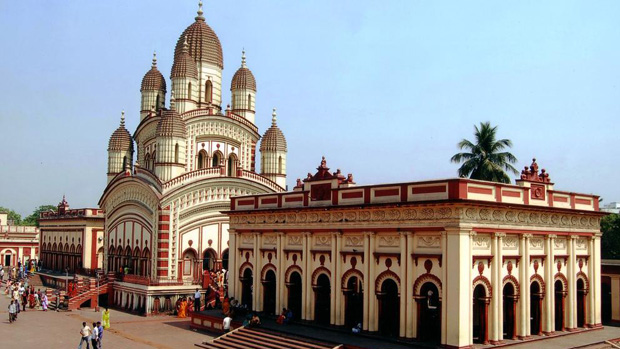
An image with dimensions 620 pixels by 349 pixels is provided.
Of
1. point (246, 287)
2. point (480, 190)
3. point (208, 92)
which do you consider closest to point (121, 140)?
point (208, 92)

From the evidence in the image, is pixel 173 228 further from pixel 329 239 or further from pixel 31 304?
pixel 329 239

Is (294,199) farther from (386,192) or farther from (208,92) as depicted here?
(208,92)

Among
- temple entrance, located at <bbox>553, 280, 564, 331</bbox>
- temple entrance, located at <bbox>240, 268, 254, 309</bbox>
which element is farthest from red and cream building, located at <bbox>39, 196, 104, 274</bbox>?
temple entrance, located at <bbox>553, 280, 564, 331</bbox>

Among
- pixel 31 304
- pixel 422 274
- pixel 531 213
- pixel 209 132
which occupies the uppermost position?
pixel 209 132

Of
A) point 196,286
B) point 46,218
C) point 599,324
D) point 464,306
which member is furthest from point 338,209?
point 46,218

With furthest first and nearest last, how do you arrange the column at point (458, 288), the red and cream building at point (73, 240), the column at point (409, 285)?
the red and cream building at point (73, 240) < the column at point (409, 285) < the column at point (458, 288)

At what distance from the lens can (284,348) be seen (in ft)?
80.7

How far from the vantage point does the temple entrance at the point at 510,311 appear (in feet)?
77.5

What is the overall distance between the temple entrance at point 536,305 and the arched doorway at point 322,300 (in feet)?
26.1

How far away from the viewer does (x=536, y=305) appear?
2509 cm

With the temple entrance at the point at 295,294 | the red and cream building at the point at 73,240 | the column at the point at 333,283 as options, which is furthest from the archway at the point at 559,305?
the red and cream building at the point at 73,240

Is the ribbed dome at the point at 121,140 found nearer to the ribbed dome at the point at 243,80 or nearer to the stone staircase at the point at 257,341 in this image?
the ribbed dome at the point at 243,80

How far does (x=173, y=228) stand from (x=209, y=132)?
7.26 m

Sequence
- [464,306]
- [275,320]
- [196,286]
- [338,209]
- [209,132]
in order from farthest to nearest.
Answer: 1. [209,132]
2. [196,286]
3. [275,320]
4. [338,209]
5. [464,306]
